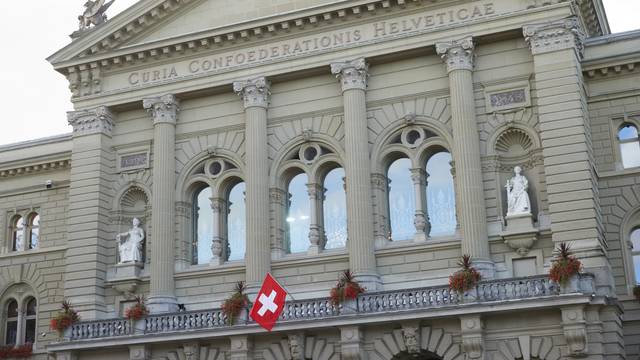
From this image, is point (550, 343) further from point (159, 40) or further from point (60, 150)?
point (60, 150)

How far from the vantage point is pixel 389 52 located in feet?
112

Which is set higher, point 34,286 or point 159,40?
point 159,40

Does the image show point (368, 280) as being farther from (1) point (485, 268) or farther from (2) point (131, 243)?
(2) point (131, 243)

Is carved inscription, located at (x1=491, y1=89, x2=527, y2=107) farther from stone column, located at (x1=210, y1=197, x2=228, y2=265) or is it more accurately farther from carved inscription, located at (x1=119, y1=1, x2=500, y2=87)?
stone column, located at (x1=210, y1=197, x2=228, y2=265)

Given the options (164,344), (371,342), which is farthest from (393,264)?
(164,344)

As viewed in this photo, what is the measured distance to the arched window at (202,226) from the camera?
3625 cm

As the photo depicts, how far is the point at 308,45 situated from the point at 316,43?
0.34 metres

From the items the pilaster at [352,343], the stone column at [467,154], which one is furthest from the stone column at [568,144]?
the pilaster at [352,343]

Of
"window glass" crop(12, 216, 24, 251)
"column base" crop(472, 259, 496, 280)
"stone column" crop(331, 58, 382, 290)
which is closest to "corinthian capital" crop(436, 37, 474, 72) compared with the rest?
"stone column" crop(331, 58, 382, 290)

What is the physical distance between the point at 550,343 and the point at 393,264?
638 cm

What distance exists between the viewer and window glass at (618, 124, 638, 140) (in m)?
33.4

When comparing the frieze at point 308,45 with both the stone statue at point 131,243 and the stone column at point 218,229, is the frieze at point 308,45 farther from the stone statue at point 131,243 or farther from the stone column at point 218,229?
the stone statue at point 131,243

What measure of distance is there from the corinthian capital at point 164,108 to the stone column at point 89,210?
2213 millimetres

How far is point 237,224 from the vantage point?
36375mm
